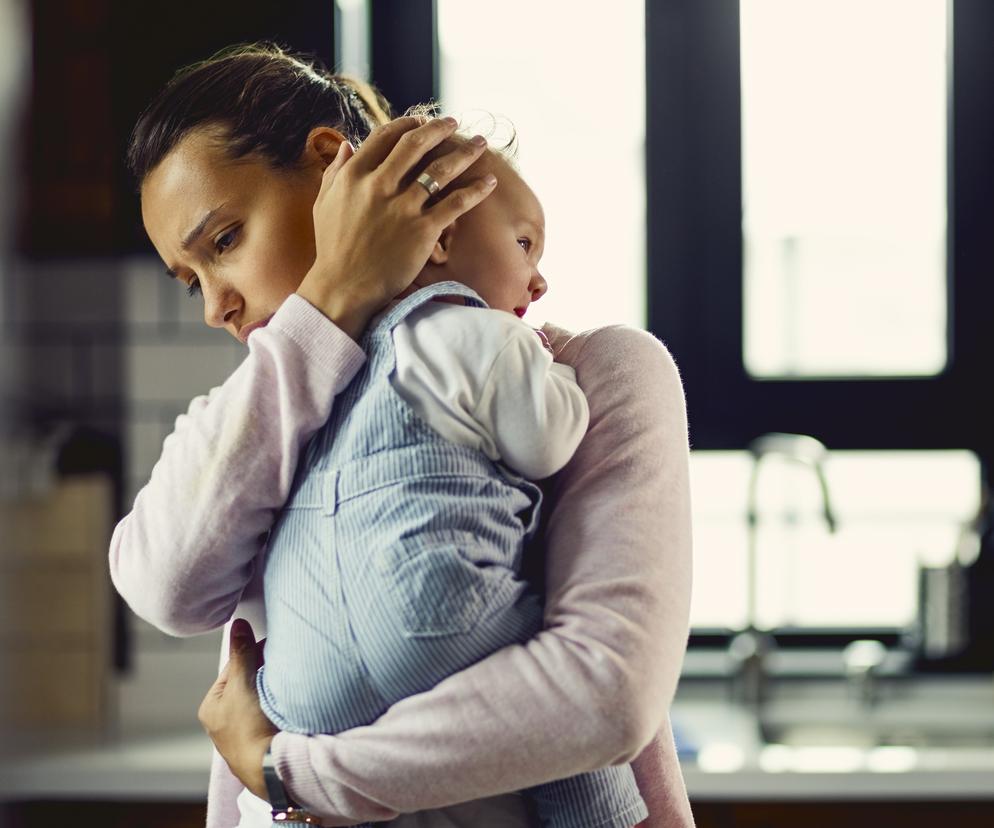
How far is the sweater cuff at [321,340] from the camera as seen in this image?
689 millimetres

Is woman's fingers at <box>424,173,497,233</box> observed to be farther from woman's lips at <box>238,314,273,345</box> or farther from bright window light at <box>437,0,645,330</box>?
bright window light at <box>437,0,645,330</box>

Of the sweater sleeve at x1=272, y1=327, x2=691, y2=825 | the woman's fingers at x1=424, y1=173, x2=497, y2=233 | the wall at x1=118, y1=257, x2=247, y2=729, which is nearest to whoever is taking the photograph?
the sweater sleeve at x1=272, y1=327, x2=691, y2=825

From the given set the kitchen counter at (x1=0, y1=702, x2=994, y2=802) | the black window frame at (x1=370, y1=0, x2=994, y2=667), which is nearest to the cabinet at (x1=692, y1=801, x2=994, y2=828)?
the kitchen counter at (x1=0, y1=702, x2=994, y2=802)

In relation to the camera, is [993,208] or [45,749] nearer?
[45,749]

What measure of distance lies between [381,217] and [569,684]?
31 centimetres

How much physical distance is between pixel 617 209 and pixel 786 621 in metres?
0.89

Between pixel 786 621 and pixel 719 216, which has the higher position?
pixel 719 216

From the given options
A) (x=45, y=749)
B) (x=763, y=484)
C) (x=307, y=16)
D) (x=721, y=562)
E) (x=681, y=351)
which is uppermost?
(x=307, y=16)

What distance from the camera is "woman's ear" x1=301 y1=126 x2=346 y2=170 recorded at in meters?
0.86

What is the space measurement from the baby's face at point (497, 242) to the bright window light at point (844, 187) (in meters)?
1.55

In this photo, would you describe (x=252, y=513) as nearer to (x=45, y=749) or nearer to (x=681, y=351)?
(x=45, y=749)

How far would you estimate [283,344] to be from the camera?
27.3 inches

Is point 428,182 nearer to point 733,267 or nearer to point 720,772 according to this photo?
point 720,772

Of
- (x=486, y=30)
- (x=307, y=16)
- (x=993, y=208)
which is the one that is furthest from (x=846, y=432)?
(x=307, y=16)
